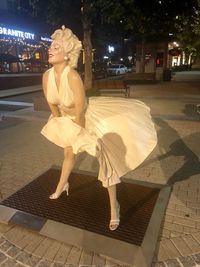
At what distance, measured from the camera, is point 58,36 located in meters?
3.34

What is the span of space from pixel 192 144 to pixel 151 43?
2277 cm

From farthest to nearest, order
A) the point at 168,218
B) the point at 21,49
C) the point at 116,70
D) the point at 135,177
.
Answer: the point at 116,70, the point at 21,49, the point at 135,177, the point at 168,218

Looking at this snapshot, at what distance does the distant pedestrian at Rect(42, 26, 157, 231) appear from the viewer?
333 cm

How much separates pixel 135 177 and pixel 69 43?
8.77 ft

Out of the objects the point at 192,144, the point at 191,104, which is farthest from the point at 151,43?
the point at 192,144

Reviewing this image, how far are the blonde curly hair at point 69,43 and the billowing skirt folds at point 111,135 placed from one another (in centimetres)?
65

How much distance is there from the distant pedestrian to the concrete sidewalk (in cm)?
70

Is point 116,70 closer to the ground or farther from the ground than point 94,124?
closer to the ground

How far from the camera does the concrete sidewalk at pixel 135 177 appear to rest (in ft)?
9.97

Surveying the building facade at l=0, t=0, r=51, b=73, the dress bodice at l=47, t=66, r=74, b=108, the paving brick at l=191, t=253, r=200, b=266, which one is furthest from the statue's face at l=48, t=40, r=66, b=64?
the building facade at l=0, t=0, r=51, b=73

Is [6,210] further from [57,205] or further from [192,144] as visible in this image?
[192,144]

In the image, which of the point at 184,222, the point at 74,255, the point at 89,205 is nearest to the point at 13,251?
the point at 74,255

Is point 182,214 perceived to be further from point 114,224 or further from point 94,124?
point 94,124

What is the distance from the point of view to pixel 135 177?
4.95 meters
